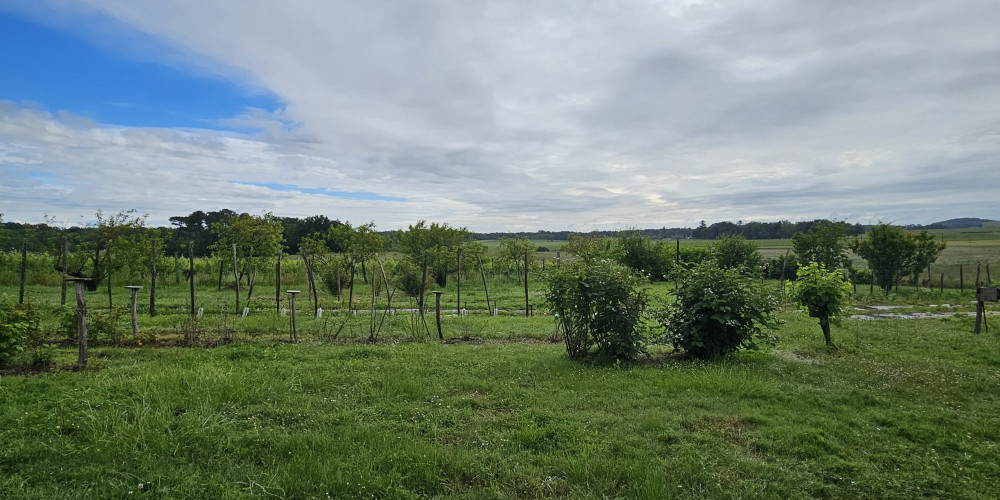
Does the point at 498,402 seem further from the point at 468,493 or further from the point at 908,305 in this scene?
the point at 908,305

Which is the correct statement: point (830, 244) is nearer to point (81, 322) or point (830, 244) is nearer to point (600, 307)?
point (600, 307)

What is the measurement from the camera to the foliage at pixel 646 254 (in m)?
32.1

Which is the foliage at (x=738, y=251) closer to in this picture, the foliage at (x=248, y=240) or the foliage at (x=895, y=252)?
the foliage at (x=895, y=252)

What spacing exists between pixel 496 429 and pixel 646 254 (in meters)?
29.4

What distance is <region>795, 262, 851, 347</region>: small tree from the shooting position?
29.0ft

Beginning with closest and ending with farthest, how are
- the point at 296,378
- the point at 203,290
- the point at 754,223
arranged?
the point at 296,378 < the point at 203,290 < the point at 754,223

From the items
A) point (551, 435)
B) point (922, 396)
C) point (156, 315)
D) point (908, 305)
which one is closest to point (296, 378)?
point (551, 435)

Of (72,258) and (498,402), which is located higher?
(72,258)

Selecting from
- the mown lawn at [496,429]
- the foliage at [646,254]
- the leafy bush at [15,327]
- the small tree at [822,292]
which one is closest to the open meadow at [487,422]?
the mown lawn at [496,429]

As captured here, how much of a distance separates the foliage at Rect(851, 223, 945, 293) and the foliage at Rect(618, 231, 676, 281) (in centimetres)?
1082

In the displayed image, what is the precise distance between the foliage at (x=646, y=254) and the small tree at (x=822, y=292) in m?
22.8

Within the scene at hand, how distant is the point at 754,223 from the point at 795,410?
85475 millimetres

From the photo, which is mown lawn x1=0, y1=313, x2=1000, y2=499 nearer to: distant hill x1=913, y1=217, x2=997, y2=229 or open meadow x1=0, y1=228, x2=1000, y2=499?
open meadow x1=0, y1=228, x2=1000, y2=499

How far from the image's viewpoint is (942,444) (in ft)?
15.2
